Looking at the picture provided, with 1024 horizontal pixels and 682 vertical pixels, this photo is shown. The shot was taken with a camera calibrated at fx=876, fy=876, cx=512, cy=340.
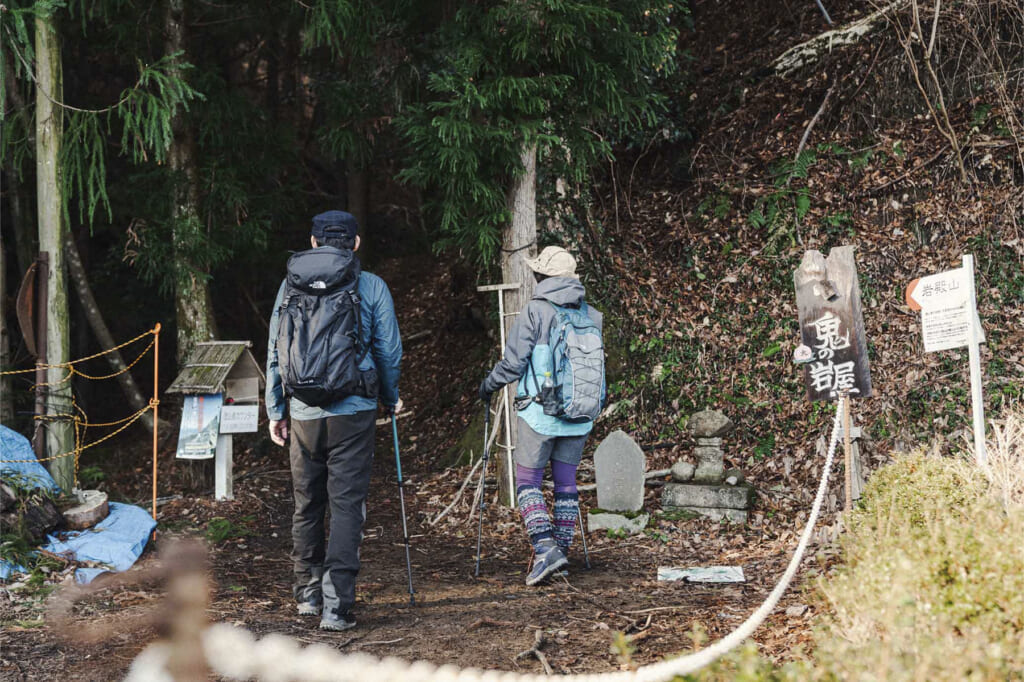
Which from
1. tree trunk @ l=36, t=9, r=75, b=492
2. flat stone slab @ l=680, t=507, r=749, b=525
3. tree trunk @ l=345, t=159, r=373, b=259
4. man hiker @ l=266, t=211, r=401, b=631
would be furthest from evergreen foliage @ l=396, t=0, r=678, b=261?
tree trunk @ l=345, t=159, r=373, b=259

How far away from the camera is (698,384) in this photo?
9.24m

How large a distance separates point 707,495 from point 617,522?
771mm

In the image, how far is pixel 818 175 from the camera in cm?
1031

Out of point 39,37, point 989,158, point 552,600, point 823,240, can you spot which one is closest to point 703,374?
point 823,240

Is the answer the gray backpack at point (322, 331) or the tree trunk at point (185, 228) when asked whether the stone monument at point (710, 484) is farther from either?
the tree trunk at point (185, 228)

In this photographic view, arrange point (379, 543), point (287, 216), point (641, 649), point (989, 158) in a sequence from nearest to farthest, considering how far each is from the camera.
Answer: point (641, 649)
point (379, 543)
point (989, 158)
point (287, 216)

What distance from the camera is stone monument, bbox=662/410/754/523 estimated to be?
704 cm

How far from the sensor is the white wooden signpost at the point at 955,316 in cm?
524

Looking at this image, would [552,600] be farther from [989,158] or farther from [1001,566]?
[989,158]

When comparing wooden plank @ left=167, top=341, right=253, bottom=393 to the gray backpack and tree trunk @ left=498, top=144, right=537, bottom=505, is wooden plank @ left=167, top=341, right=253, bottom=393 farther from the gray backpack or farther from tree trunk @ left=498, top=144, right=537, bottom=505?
the gray backpack

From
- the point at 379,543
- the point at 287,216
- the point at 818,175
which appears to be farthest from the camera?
the point at 287,216

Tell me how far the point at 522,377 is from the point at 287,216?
23.8 ft

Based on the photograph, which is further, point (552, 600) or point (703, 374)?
point (703, 374)

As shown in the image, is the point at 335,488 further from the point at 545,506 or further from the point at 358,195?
the point at 358,195
